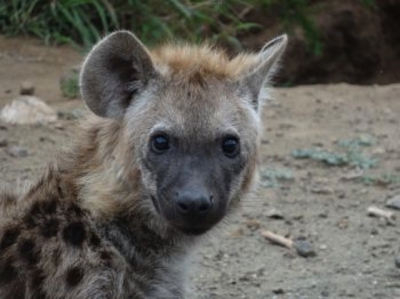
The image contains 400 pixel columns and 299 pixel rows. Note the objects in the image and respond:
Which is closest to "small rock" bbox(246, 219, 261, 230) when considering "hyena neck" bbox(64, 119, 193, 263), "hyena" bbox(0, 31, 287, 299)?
→ "hyena" bbox(0, 31, 287, 299)

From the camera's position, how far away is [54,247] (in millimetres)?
3029

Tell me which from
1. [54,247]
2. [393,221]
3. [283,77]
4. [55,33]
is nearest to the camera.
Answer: [54,247]

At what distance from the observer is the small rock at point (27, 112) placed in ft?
18.0

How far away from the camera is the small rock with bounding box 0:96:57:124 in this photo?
5492 mm

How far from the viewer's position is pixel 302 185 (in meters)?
5.06

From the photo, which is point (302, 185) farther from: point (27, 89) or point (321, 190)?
point (27, 89)

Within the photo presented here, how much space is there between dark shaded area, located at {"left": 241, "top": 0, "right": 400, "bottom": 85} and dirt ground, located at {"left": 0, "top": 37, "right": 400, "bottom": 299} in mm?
1540

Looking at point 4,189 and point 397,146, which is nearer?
point 4,189

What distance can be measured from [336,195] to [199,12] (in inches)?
98.7

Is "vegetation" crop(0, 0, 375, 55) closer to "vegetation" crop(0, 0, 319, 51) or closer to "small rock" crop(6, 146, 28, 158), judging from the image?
"vegetation" crop(0, 0, 319, 51)

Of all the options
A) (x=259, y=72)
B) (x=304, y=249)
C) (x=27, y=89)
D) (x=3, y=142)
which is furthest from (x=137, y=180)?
(x=27, y=89)

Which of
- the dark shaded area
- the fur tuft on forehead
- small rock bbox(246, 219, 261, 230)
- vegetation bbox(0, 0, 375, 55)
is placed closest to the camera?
the fur tuft on forehead

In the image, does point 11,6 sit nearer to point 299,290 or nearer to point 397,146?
point 397,146

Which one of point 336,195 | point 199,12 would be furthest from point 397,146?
point 199,12
